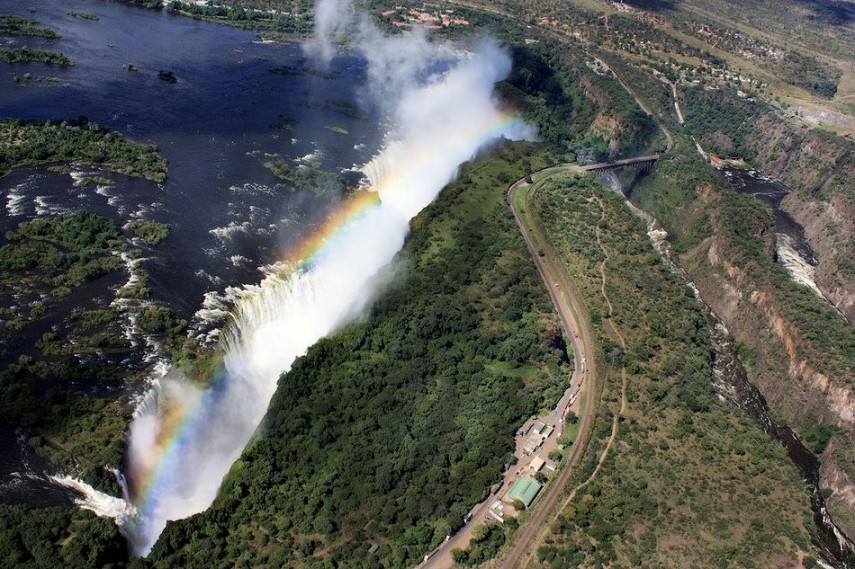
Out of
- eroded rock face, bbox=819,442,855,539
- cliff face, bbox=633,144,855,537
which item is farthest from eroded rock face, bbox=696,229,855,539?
cliff face, bbox=633,144,855,537

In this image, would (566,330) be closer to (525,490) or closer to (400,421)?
(400,421)

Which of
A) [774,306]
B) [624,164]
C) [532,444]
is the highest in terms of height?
[624,164]

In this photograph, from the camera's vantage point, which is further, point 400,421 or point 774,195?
point 774,195

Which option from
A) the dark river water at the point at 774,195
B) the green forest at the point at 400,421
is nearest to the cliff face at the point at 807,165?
the dark river water at the point at 774,195

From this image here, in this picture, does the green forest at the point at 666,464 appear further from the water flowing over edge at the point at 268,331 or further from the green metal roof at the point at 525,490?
the water flowing over edge at the point at 268,331

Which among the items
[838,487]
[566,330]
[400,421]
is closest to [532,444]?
[400,421]

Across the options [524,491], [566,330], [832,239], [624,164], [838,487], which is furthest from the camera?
[624,164]

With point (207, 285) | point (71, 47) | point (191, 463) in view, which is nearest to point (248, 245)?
point (207, 285)
